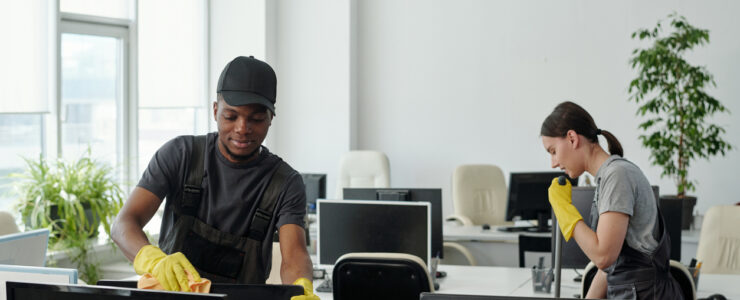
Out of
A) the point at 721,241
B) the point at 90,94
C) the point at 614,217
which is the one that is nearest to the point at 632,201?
the point at 614,217

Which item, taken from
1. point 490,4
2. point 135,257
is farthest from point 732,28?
point 135,257

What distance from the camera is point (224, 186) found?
2.26 meters

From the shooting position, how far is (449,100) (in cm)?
734

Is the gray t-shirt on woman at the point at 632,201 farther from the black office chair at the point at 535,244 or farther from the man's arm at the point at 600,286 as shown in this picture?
the black office chair at the point at 535,244

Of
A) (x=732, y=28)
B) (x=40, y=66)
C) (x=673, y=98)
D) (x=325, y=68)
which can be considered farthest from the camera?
(x=325, y=68)

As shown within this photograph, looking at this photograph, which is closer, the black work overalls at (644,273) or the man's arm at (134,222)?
the man's arm at (134,222)

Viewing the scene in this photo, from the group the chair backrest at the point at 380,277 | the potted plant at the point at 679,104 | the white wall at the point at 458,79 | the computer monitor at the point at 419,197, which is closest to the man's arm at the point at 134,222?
the chair backrest at the point at 380,277

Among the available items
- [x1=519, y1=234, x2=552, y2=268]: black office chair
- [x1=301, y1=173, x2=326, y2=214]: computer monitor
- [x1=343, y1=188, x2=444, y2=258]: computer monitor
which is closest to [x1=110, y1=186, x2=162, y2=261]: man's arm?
[x1=343, y1=188, x2=444, y2=258]: computer monitor

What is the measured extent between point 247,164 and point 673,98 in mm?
4412

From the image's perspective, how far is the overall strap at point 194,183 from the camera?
2.25m

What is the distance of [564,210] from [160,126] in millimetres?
4517

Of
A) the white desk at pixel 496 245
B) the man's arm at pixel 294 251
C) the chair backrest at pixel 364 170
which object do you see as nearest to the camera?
the man's arm at pixel 294 251

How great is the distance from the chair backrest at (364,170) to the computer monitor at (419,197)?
203 centimetres

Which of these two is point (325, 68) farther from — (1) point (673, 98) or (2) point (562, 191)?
(2) point (562, 191)
